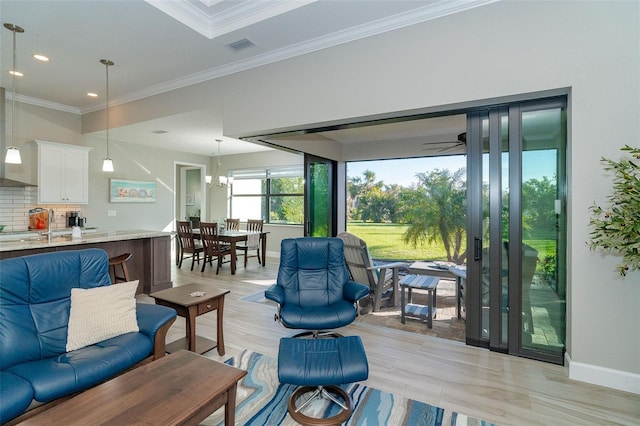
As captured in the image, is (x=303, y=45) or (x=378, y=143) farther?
(x=378, y=143)

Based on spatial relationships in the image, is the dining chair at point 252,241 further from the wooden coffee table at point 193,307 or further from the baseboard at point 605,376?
the baseboard at point 605,376

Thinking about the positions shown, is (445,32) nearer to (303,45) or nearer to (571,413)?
(303,45)

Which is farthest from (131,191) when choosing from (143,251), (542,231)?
(542,231)

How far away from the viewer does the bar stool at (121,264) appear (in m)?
3.99

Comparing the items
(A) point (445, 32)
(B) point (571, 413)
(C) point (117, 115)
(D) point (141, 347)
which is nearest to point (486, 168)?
(A) point (445, 32)

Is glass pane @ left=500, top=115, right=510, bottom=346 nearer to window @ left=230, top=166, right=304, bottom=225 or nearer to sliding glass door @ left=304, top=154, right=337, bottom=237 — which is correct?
sliding glass door @ left=304, top=154, right=337, bottom=237

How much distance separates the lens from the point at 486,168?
3016 millimetres

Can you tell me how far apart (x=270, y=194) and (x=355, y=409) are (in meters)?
6.75

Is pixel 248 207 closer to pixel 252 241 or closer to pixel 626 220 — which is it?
pixel 252 241

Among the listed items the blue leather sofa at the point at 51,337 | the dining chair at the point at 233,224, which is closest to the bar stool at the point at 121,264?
the blue leather sofa at the point at 51,337

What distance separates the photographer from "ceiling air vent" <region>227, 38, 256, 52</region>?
3420 millimetres

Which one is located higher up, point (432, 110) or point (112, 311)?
point (432, 110)

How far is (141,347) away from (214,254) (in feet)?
13.9

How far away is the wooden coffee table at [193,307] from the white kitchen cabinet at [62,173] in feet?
13.3
